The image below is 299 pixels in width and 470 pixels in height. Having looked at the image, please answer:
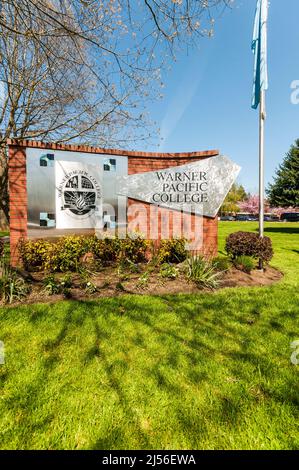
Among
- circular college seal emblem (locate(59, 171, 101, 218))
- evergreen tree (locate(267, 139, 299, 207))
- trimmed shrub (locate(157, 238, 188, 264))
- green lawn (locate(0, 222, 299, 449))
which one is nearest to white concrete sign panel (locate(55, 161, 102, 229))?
circular college seal emblem (locate(59, 171, 101, 218))

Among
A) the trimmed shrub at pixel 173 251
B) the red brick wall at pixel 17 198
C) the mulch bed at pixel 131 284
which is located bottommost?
the mulch bed at pixel 131 284

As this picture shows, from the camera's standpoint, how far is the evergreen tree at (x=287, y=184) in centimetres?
2305

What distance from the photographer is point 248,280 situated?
19.6 feet

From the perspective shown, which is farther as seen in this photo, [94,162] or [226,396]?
[94,162]

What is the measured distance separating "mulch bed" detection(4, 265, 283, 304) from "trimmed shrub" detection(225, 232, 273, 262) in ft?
1.69

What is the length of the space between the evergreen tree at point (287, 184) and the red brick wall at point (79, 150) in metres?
19.2

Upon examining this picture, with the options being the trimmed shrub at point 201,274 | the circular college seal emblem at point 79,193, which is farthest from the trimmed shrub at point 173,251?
the circular college seal emblem at point 79,193

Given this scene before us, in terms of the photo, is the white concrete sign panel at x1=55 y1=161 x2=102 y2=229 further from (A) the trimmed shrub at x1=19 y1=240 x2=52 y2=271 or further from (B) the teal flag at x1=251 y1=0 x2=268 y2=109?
(B) the teal flag at x1=251 y1=0 x2=268 y2=109

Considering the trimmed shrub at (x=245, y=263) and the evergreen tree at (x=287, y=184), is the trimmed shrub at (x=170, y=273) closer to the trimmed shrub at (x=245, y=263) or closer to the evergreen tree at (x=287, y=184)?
the trimmed shrub at (x=245, y=263)

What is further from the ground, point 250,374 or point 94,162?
point 94,162

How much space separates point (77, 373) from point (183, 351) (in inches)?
48.7

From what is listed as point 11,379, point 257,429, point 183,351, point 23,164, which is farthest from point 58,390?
point 23,164

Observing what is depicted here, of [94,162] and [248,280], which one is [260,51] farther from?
[248,280]

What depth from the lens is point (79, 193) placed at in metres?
7.35
